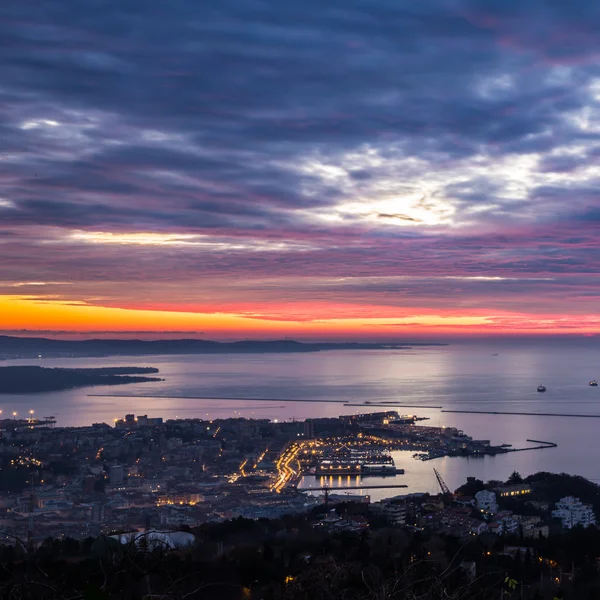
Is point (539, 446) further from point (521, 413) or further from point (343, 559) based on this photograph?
point (343, 559)

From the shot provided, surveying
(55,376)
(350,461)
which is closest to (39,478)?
(350,461)

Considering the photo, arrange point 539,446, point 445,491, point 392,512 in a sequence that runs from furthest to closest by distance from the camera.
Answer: point 539,446, point 445,491, point 392,512

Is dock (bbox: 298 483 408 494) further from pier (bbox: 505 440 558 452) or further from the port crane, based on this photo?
pier (bbox: 505 440 558 452)

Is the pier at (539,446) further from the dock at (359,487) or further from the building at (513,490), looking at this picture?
the building at (513,490)

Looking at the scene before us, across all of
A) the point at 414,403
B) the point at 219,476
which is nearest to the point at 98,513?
the point at 219,476

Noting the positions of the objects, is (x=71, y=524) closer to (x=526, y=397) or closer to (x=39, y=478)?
(x=39, y=478)
